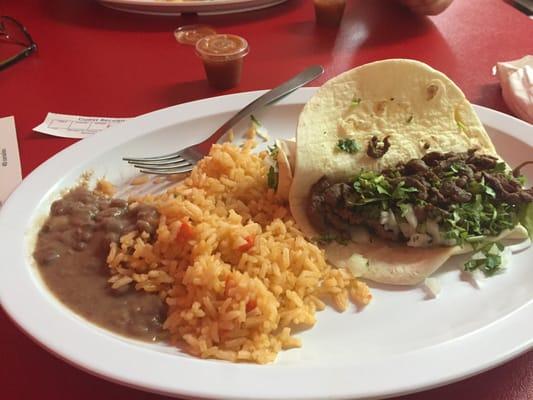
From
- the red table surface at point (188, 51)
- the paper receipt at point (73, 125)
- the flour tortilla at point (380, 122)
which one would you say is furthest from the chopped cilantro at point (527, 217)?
the paper receipt at point (73, 125)

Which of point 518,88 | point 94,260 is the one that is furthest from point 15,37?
point 518,88

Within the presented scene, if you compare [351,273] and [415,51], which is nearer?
[351,273]

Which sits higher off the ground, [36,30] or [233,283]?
[233,283]

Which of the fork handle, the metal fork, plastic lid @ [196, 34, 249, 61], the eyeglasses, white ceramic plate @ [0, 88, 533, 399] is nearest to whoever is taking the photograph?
white ceramic plate @ [0, 88, 533, 399]

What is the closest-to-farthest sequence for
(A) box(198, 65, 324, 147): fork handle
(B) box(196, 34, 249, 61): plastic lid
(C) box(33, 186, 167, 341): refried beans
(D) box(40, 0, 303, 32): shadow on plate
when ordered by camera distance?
(C) box(33, 186, 167, 341): refried beans
(A) box(198, 65, 324, 147): fork handle
(B) box(196, 34, 249, 61): plastic lid
(D) box(40, 0, 303, 32): shadow on plate

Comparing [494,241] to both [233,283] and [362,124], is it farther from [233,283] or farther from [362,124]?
[233,283]

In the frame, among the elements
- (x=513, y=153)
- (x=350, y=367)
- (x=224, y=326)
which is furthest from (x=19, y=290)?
(x=513, y=153)

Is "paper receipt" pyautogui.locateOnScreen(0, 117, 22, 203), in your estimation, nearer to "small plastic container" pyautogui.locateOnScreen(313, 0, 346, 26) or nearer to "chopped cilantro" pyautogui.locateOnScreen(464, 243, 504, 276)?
"chopped cilantro" pyautogui.locateOnScreen(464, 243, 504, 276)

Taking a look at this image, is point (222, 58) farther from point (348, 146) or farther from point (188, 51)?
point (348, 146)

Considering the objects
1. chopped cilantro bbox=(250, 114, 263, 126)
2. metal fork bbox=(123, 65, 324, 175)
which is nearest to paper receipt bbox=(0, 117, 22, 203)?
metal fork bbox=(123, 65, 324, 175)
